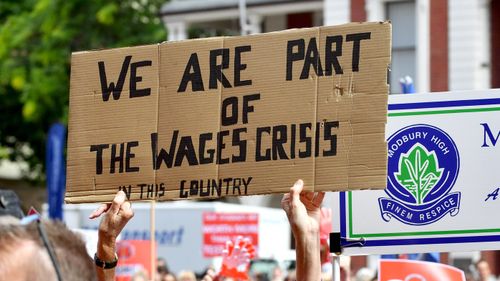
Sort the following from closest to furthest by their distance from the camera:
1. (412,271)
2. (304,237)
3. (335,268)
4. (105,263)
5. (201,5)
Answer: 1. (304,237)
2. (105,263)
3. (335,268)
4. (412,271)
5. (201,5)

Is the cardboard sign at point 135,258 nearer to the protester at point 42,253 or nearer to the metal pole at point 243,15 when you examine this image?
the protester at point 42,253

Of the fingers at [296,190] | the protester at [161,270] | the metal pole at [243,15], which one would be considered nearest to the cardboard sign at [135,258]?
the protester at [161,270]

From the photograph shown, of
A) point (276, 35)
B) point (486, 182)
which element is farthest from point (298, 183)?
point (486, 182)

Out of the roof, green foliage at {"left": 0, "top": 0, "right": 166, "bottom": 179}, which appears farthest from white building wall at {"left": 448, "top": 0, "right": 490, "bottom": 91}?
green foliage at {"left": 0, "top": 0, "right": 166, "bottom": 179}

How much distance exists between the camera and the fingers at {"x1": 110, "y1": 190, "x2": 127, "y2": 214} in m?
4.38

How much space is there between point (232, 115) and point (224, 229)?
45.0 feet

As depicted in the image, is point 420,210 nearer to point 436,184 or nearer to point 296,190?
point 436,184

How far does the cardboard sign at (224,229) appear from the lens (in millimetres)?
17891

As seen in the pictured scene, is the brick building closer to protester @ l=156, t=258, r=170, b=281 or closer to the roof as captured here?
the roof

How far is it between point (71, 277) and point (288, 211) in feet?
5.31

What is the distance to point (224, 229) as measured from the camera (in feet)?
59.6

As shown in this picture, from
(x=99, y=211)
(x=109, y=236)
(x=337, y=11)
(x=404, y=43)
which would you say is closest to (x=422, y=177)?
(x=99, y=211)

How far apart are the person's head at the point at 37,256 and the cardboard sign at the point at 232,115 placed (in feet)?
5.67

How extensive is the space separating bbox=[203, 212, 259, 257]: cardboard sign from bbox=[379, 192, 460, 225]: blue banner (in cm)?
1241
